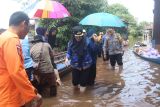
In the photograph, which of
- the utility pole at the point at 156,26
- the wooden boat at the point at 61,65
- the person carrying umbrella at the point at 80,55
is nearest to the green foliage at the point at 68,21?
the utility pole at the point at 156,26

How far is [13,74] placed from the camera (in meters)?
3.42

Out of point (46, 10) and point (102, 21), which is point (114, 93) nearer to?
point (102, 21)

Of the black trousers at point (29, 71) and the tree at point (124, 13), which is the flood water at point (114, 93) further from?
the tree at point (124, 13)

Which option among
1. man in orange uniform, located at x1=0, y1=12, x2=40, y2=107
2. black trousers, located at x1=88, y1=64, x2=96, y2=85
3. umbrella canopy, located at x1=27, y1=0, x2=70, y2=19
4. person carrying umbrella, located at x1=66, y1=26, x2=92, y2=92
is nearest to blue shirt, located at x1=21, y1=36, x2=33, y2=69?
person carrying umbrella, located at x1=66, y1=26, x2=92, y2=92

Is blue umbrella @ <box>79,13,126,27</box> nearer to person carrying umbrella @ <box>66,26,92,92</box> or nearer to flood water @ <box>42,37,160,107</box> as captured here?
person carrying umbrella @ <box>66,26,92,92</box>

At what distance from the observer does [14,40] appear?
3510 mm

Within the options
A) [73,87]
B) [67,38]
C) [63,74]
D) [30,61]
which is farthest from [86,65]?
[67,38]

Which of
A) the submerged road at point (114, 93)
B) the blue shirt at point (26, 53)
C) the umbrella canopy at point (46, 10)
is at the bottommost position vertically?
the submerged road at point (114, 93)

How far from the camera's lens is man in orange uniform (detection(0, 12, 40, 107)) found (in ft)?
11.3

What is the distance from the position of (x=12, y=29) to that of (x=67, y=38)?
1576 cm

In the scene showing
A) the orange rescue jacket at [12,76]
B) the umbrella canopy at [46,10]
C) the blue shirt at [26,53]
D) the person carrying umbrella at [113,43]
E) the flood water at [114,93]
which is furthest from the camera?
the person carrying umbrella at [113,43]

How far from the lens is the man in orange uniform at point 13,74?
3.43 meters

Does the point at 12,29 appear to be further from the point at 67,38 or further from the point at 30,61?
the point at 67,38

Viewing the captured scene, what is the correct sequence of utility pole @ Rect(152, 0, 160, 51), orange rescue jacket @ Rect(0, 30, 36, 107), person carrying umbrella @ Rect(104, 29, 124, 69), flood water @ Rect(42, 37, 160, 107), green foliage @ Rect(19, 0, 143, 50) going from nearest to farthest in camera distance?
orange rescue jacket @ Rect(0, 30, 36, 107) < flood water @ Rect(42, 37, 160, 107) < person carrying umbrella @ Rect(104, 29, 124, 69) < green foliage @ Rect(19, 0, 143, 50) < utility pole @ Rect(152, 0, 160, 51)
